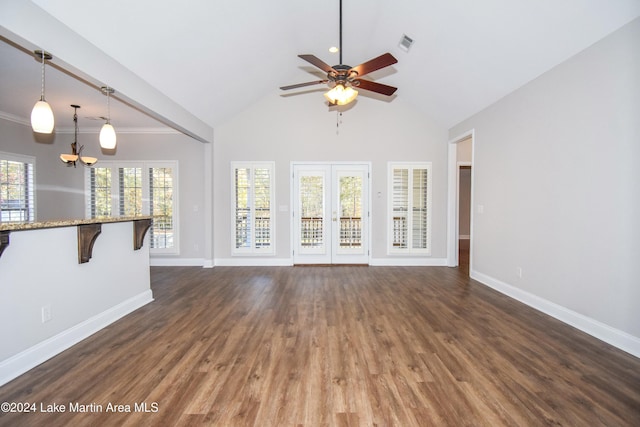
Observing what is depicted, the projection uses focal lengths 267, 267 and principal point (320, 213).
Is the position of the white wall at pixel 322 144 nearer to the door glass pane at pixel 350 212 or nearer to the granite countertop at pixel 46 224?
the door glass pane at pixel 350 212

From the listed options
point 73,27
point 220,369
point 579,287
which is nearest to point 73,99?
point 73,27

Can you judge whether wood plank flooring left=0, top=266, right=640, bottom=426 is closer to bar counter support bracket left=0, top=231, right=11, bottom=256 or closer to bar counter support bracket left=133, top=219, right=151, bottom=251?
bar counter support bracket left=133, top=219, right=151, bottom=251

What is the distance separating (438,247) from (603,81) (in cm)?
372

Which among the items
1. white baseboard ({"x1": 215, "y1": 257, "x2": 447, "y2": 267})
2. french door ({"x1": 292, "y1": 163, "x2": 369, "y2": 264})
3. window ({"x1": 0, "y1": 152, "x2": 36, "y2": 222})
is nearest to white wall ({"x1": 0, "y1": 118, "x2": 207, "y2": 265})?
window ({"x1": 0, "y1": 152, "x2": 36, "y2": 222})

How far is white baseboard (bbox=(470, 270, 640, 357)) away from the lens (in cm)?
239

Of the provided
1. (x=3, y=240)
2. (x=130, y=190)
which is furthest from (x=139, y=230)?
(x=130, y=190)

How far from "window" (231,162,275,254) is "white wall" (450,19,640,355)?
13.6 ft

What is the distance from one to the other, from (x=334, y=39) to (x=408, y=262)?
4440mm

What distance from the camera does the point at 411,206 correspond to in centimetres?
572

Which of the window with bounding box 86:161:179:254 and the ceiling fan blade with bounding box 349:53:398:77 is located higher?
the ceiling fan blade with bounding box 349:53:398:77

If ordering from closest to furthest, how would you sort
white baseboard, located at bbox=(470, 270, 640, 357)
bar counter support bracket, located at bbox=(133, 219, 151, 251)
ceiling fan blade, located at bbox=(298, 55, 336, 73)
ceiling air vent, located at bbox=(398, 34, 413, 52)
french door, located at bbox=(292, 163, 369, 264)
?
white baseboard, located at bbox=(470, 270, 640, 357)
ceiling fan blade, located at bbox=(298, 55, 336, 73)
bar counter support bracket, located at bbox=(133, 219, 151, 251)
ceiling air vent, located at bbox=(398, 34, 413, 52)
french door, located at bbox=(292, 163, 369, 264)

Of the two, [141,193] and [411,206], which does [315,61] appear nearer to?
[411,206]

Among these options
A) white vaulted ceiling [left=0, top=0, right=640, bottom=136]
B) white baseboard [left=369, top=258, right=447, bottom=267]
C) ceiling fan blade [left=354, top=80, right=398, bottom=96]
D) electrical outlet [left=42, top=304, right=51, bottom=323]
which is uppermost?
white vaulted ceiling [left=0, top=0, right=640, bottom=136]

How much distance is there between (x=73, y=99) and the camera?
4078 millimetres
